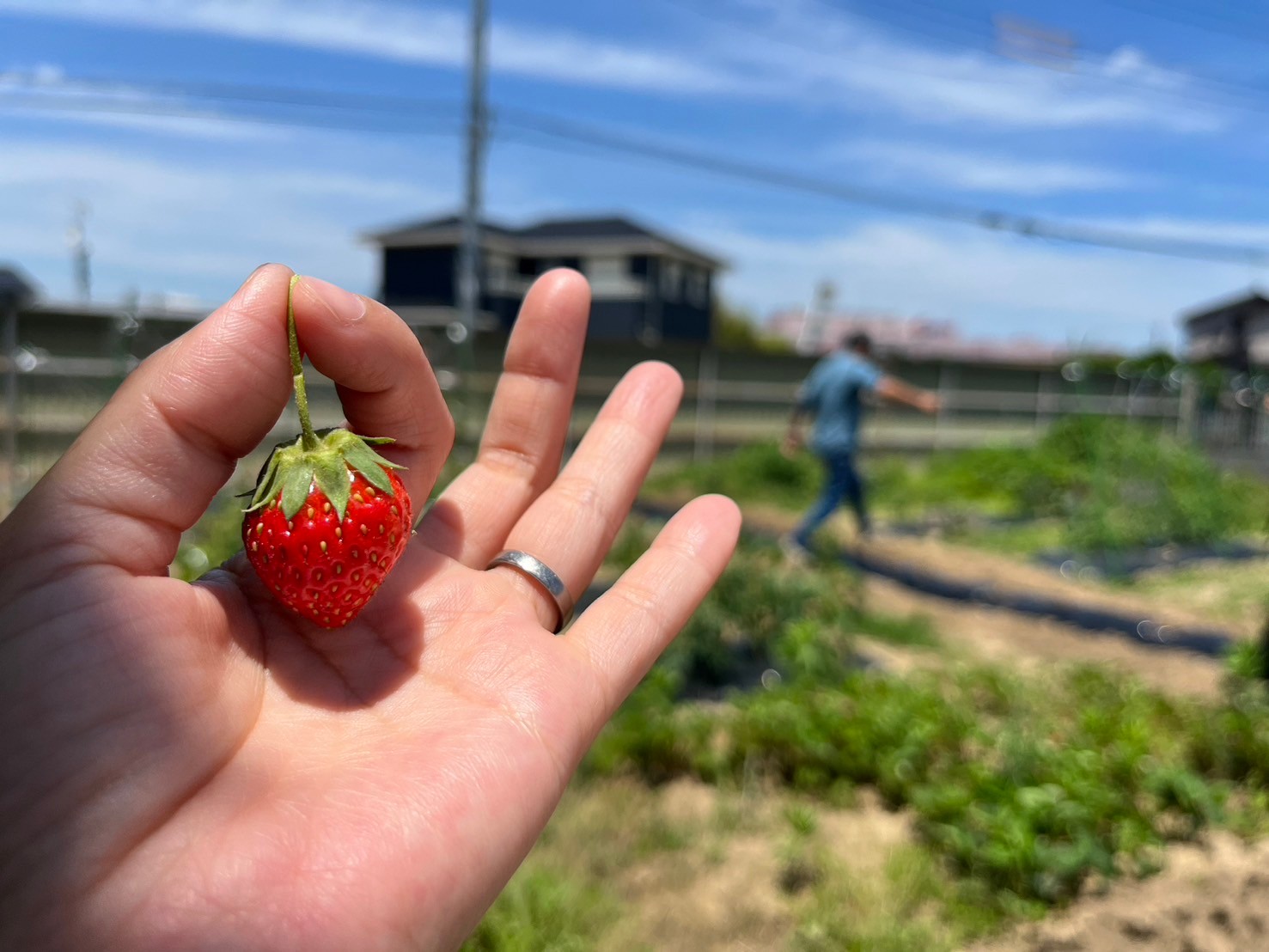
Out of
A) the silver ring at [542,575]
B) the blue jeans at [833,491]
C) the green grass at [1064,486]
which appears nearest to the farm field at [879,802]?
the silver ring at [542,575]

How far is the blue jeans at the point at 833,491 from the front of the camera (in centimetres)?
761

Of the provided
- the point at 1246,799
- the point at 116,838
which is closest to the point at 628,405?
the point at 116,838

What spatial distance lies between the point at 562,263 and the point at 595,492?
95.5 ft

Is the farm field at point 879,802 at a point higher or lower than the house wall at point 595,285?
→ lower

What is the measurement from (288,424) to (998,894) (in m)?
7.61

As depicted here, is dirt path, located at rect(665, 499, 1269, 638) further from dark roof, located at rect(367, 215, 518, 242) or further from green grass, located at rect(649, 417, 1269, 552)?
dark roof, located at rect(367, 215, 518, 242)

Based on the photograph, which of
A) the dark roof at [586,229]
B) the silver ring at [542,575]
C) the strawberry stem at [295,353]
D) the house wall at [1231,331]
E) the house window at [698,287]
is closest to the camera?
the strawberry stem at [295,353]

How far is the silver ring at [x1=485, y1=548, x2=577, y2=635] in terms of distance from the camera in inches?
67.9

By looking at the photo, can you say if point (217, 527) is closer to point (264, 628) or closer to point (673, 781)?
point (673, 781)

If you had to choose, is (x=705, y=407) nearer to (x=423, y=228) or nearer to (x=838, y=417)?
(x=838, y=417)

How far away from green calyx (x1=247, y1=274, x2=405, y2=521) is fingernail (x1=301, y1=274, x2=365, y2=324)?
24 mm

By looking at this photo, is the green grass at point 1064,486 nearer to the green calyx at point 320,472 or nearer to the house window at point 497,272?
the green calyx at point 320,472

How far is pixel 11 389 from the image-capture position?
873cm

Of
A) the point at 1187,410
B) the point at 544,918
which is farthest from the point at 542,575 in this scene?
the point at 1187,410
